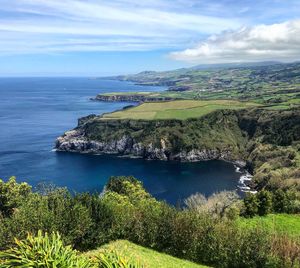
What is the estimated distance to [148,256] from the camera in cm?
3791

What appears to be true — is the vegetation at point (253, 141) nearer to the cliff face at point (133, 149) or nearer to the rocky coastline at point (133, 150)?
the cliff face at point (133, 149)

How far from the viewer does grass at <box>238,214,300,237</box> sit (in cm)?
5187

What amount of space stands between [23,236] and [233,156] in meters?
150

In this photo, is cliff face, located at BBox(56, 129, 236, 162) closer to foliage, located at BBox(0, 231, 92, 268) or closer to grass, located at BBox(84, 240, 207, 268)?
grass, located at BBox(84, 240, 207, 268)

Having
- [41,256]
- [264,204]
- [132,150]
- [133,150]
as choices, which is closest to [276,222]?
[264,204]

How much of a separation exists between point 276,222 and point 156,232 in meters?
21.2

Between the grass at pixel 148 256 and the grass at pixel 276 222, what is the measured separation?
52.6 ft

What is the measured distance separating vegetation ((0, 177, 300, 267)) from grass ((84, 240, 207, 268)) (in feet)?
5.67

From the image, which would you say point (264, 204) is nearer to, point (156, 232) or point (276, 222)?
point (276, 222)

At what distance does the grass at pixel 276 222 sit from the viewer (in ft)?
170

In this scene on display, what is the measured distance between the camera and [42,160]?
164 meters

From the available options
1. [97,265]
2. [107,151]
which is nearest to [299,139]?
[107,151]

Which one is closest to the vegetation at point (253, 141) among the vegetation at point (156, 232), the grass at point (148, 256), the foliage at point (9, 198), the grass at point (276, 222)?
the grass at point (276, 222)

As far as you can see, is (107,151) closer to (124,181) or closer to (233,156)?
(233,156)
